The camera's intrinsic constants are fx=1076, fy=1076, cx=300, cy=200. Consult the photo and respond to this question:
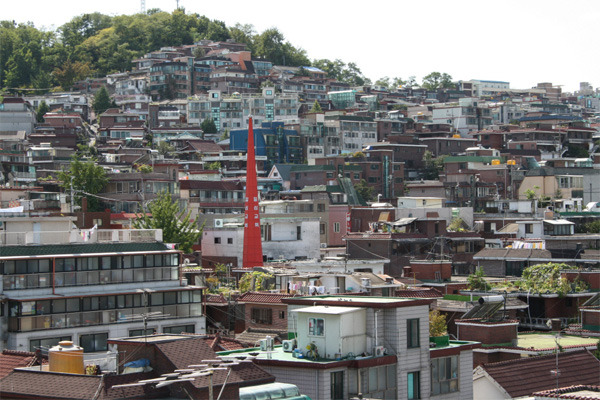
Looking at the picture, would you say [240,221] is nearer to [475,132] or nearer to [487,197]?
[487,197]

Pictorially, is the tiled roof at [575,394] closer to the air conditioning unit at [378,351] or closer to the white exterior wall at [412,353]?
the white exterior wall at [412,353]

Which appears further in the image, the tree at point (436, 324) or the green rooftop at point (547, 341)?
the green rooftop at point (547, 341)

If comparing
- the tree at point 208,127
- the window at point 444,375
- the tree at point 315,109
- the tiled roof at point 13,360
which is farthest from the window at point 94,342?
the tree at point 208,127

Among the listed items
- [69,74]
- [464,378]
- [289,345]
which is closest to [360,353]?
[289,345]

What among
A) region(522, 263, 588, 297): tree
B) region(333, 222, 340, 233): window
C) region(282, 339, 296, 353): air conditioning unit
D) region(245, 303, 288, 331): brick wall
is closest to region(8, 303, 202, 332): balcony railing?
region(245, 303, 288, 331): brick wall

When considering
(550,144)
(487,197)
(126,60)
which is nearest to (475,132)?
(550,144)

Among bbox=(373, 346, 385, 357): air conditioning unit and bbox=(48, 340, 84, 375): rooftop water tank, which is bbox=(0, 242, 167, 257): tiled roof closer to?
bbox=(48, 340, 84, 375): rooftop water tank

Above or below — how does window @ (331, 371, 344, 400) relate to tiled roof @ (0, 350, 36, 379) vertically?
below
